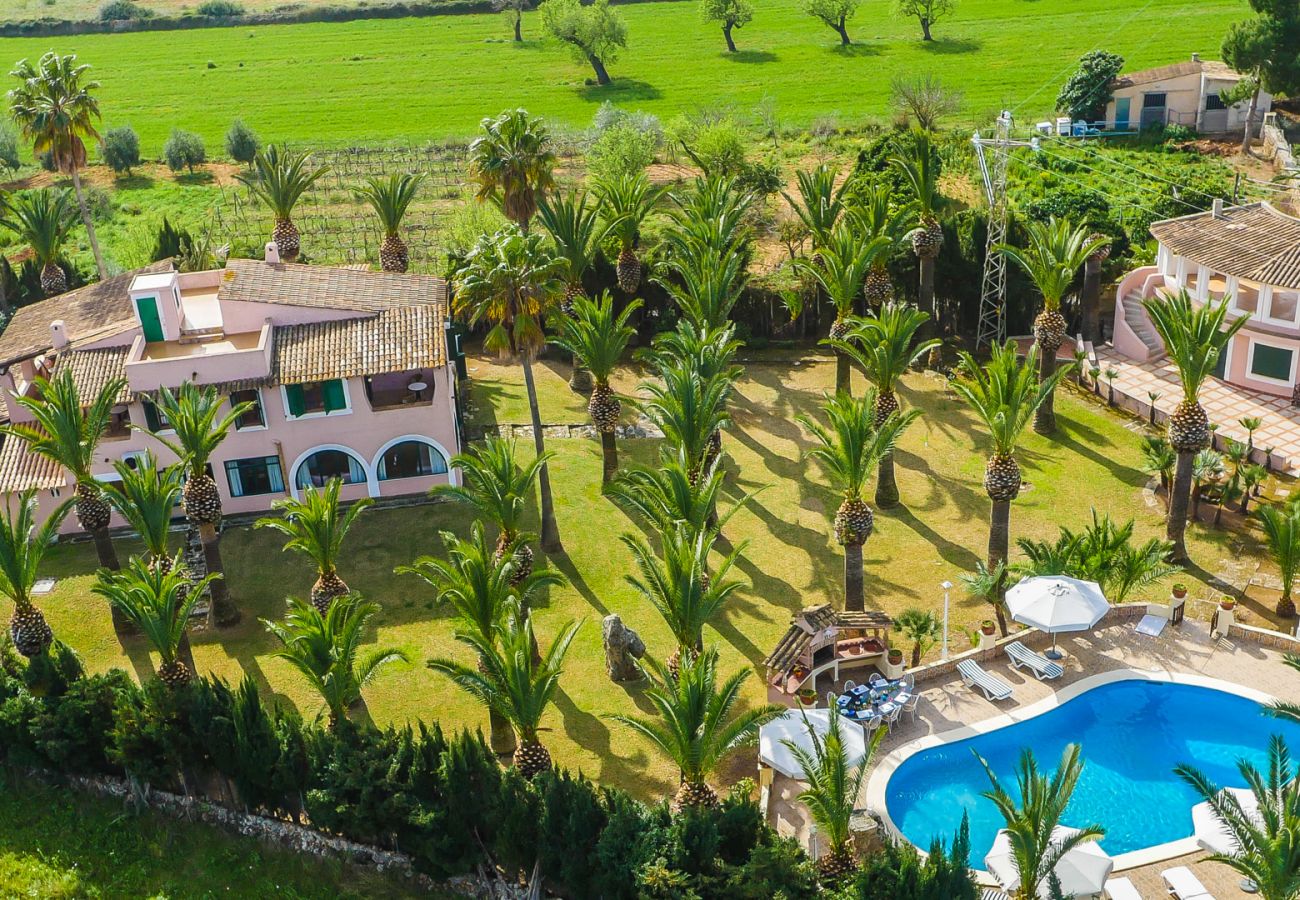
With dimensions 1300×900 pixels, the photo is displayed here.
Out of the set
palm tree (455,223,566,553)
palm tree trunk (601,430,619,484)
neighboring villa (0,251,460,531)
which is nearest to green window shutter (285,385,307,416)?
neighboring villa (0,251,460,531)

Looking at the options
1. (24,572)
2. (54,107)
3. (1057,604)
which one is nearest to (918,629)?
(1057,604)

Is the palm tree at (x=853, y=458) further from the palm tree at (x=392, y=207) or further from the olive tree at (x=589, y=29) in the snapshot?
the olive tree at (x=589, y=29)

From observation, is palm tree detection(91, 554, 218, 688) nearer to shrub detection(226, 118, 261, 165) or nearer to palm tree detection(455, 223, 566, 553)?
palm tree detection(455, 223, 566, 553)

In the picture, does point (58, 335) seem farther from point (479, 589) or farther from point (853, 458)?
point (853, 458)

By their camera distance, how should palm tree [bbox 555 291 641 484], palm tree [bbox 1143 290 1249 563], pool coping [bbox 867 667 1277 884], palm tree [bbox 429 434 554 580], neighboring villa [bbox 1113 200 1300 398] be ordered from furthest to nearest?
1. neighboring villa [bbox 1113 200 1300 398]
2. palm tree [bbox 555 291 641 484]
3. palm tree [bbox 1143 290 1249 563]
4. palm tree [bbox 429 434 554 580]
5. pool coping [bbox 867 667 1277 884]

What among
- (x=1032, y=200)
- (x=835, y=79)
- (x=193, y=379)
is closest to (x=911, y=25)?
(x=835, y=79)

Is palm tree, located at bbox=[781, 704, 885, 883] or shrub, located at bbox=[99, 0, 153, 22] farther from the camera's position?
shrub, located at bbox=[99, 0, 153, 22]

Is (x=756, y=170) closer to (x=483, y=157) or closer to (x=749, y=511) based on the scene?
(x=483, y=157)
